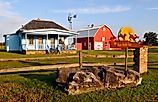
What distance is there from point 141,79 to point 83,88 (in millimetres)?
3591

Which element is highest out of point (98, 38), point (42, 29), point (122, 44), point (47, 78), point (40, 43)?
point (42, 29)

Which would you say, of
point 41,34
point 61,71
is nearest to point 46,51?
point 41,34

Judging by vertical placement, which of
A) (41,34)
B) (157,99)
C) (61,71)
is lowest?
(157,99)

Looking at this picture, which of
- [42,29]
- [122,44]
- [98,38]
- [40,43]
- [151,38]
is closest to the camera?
[122,44]

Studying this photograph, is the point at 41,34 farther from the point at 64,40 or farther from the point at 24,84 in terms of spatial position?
the point at 24,84

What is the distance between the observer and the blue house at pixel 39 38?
131 feet

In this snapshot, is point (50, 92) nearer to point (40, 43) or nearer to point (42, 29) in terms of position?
point (42, 29)

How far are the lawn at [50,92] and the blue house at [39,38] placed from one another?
24.9 m

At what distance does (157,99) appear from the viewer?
45.1 ft

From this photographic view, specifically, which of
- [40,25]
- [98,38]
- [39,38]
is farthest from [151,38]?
[39,38]

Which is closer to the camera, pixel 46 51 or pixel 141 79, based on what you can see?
pixel 141 79

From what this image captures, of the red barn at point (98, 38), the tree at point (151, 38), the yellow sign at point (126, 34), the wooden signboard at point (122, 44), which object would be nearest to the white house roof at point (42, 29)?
the red barn at point (98, 38)

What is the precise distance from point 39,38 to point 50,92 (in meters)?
29.4

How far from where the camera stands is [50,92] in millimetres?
12969
